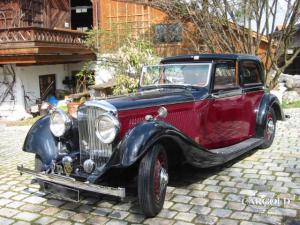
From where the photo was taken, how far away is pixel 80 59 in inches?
633

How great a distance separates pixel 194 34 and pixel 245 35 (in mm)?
2361

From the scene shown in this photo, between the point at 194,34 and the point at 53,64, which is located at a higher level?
the point at 194,34

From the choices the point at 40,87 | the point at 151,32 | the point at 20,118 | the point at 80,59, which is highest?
the point at 151,32

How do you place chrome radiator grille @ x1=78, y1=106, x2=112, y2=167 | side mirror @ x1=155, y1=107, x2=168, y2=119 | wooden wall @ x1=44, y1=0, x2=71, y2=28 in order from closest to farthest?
chrome radiator grille @ x1=78, y1=106, x2=112, y2=167 → side mirror @ x1=155, y1=107, x2=168, y2=119 → wooden wall @ x1=44, y1=0, x2=71, y2=28

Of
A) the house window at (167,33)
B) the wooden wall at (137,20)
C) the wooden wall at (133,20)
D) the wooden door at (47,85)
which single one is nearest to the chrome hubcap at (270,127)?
the wooden wall at (137,20)

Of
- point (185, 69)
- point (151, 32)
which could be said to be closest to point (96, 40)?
point (151, 32)

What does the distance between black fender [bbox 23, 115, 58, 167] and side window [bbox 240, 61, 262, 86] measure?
3.05 m

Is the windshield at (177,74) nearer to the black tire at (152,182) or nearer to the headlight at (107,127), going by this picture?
the black tire at (152,182)

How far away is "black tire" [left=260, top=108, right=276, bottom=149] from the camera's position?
20.7ft

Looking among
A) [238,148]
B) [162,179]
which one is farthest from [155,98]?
[238,148]

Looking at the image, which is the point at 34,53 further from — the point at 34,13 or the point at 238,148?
the point at 238,148

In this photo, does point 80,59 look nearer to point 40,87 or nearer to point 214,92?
point 40,87

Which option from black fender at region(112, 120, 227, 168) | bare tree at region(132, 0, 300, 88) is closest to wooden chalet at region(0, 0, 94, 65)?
bare tree at region(132, 0, 300, 88)

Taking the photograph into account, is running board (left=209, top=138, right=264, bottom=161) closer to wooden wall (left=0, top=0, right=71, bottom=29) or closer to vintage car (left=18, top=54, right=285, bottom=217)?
vintage car (left=18, top=54, right=285, bottom=217)
